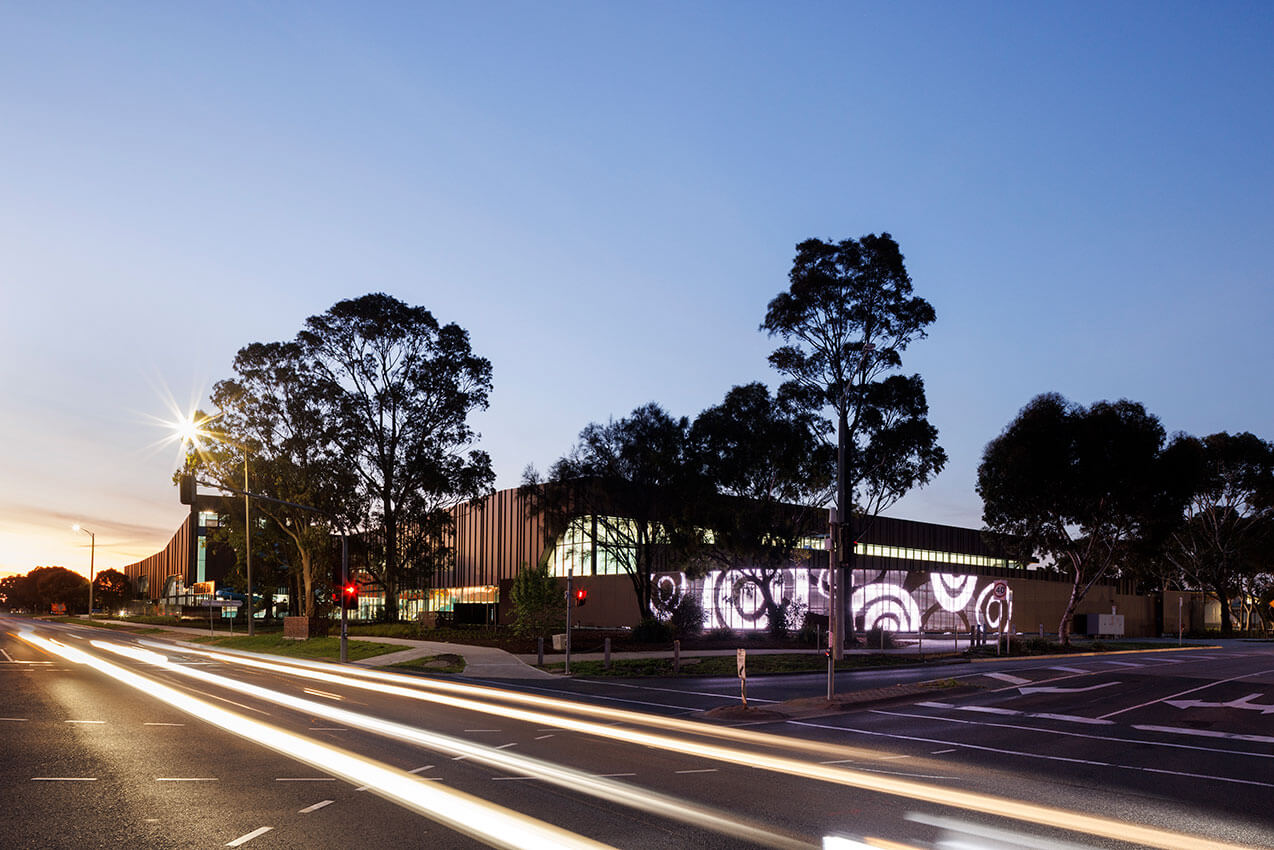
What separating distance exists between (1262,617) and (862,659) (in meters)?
68.0

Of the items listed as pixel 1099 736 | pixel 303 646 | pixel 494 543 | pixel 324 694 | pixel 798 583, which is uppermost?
pixel 494 543

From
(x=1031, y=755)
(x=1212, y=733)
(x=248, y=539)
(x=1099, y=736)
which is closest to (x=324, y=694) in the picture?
(x=1031, y=755)

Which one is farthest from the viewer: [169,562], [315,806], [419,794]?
[169,562]

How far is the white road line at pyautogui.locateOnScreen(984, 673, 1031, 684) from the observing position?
30.1 m

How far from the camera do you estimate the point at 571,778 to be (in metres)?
12.4

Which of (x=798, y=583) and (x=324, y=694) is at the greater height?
(x=798, y=583)

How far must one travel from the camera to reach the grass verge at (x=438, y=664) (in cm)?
3672

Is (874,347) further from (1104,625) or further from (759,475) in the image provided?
(1104,625)

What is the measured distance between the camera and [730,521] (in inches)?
1973

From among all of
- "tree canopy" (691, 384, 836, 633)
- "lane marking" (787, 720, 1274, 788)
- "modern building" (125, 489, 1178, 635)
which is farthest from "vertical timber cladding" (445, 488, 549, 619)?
"lane marking" (787, 720, 1274, 788)

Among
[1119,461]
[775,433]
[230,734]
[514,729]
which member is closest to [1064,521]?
[1119,461]

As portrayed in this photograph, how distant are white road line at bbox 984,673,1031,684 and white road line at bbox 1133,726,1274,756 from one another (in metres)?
10.0

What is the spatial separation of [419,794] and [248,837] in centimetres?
236

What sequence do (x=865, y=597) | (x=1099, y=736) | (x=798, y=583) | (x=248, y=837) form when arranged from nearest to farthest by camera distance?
(x=248, y=837) → (x=1099, y=736) → (x=798, y=583) → (x=865, y=597)
